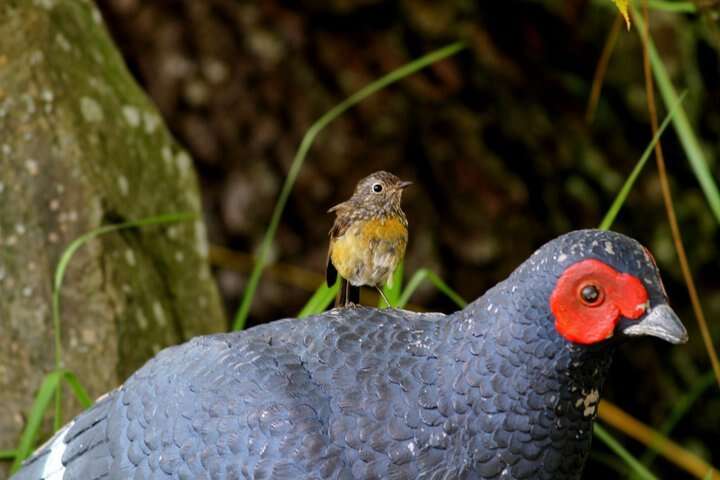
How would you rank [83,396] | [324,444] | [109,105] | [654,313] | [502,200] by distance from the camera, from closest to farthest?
[654,313]
[324,444]
[83,396]
[109,105]
[502,200]

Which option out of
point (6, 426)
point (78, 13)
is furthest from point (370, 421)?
point (78, 13)

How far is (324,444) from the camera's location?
4.48ft

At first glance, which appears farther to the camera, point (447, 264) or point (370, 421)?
point (447, 264)

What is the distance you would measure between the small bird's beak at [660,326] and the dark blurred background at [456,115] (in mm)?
2073

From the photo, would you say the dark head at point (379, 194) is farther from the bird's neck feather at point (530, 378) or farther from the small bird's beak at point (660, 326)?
the small bird's beak at point (660, 326)

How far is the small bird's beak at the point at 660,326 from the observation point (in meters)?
1.23

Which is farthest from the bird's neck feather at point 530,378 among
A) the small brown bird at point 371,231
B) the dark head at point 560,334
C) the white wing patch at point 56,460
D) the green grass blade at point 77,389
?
the green grass blade at point 77,389

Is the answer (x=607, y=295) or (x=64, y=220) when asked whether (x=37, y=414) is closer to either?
(x=64, y=220)

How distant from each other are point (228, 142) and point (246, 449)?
7.03ft

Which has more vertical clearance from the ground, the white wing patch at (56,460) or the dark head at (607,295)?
the dark head at (607,295)

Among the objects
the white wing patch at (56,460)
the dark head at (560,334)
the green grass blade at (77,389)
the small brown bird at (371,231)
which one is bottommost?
the white wing patch at (56,460)

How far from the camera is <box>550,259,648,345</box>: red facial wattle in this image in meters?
1.25

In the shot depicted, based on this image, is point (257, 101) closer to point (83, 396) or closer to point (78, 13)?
point (78, 13)

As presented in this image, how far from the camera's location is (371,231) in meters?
1.46
